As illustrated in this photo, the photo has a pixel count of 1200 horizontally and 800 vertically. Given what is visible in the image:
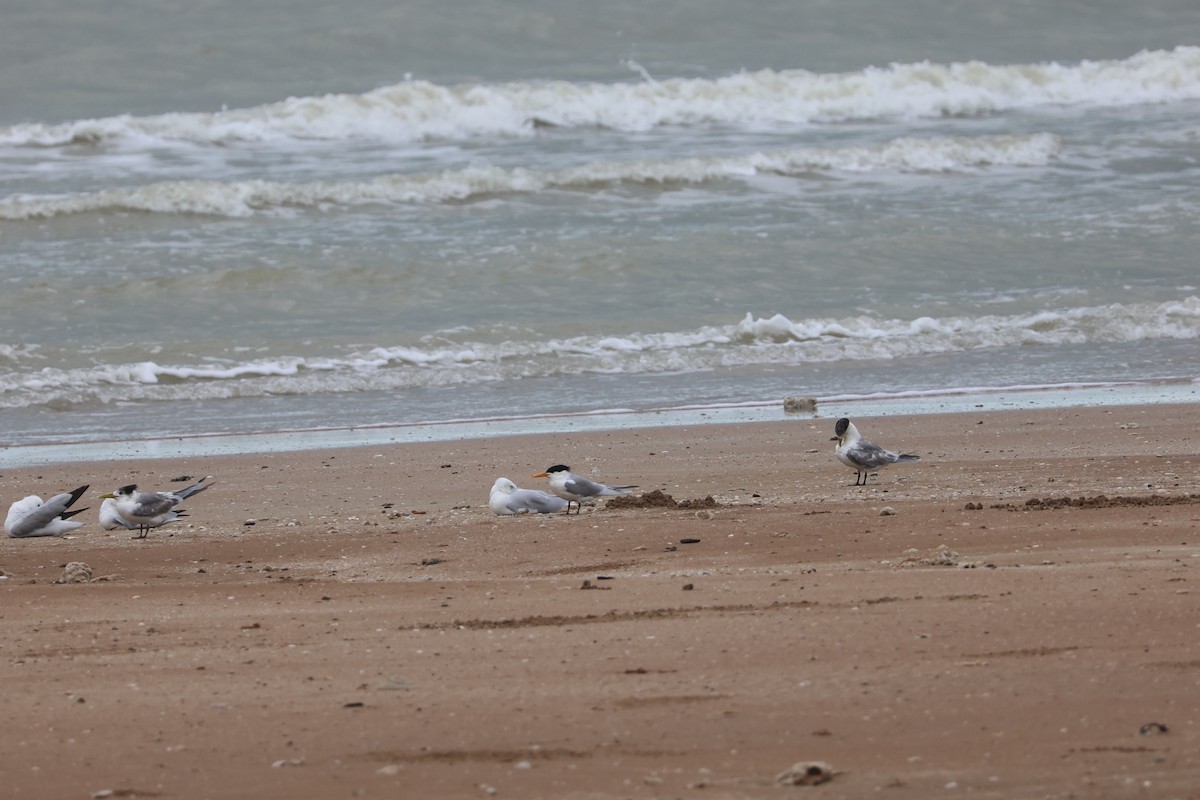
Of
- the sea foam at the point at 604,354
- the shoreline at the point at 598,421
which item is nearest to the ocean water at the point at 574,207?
the sea foam at the point at 604,354

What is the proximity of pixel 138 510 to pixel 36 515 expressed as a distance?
48 centimetres

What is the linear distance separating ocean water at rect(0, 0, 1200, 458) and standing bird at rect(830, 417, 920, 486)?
2.75 meters

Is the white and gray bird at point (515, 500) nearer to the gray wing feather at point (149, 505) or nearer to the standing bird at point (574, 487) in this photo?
the standing bird at point (574, 487)

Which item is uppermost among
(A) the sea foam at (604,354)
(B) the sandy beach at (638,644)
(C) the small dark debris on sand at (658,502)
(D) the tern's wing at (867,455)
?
(A) the sea foam at (604,354)

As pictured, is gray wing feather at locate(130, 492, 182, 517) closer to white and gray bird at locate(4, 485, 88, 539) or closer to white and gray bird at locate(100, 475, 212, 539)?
white and gray bird at locate(100, 475, 212, 539)

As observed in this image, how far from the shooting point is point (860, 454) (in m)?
7.02

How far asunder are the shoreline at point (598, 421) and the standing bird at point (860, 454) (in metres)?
1.80

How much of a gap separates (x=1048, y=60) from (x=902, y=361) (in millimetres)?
18621

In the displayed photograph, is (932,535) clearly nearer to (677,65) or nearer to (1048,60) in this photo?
(677,65)

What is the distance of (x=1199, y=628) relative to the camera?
4004 millimetres

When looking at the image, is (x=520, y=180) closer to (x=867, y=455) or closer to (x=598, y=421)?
(x=598, y=421)

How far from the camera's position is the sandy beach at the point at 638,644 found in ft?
10.8

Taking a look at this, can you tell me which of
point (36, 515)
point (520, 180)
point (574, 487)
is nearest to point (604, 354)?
point (574, 487)

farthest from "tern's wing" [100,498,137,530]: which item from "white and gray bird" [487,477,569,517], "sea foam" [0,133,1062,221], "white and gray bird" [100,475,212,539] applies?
"sea foam" [0,133,1062,221]
